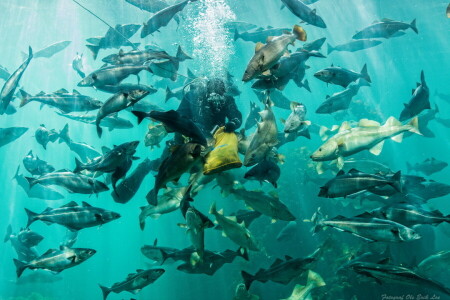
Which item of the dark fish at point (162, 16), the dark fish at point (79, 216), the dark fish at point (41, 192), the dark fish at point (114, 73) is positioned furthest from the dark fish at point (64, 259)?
the dark fish at point (41, 192)

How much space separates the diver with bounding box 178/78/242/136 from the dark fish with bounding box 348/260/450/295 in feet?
9.64

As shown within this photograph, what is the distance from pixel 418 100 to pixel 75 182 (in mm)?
5462

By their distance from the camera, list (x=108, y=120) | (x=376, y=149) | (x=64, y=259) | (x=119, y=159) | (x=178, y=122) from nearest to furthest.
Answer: (x=178, y=122) → (x=119, y=159) → (x=64, y=259) → (x=376, y=149) → (x=108, y=120)

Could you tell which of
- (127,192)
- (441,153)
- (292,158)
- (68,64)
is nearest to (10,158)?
(68,64)

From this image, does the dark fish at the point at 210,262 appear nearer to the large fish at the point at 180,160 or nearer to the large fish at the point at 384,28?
the large fish at the point at 180,160

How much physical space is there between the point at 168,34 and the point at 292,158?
15.3m

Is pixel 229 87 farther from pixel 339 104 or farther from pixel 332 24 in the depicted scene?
pixel 332 24

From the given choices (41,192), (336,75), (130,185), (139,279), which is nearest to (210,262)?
(139,279)

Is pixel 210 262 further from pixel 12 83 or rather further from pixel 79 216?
pixel 12 83

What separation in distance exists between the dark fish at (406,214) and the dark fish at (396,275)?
1.93 feet

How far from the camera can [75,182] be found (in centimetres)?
407

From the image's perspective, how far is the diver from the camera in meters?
4.83

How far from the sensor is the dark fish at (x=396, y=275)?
96.1 inches

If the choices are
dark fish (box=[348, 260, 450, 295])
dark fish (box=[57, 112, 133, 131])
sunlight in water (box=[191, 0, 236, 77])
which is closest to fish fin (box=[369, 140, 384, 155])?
dark fish (box=[348, 260, 450, 295])
